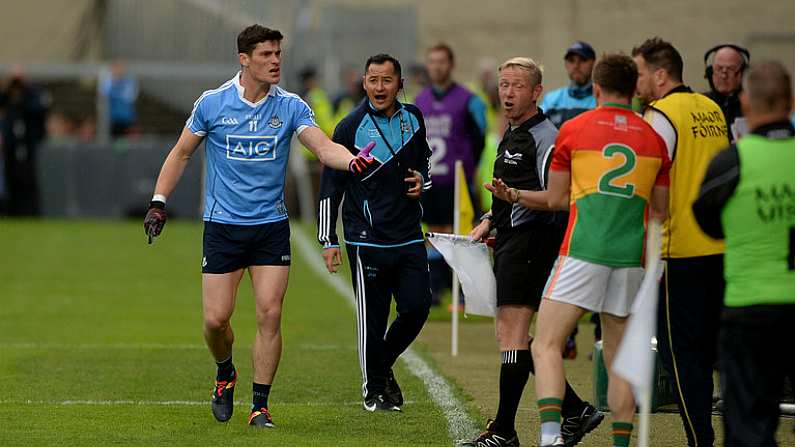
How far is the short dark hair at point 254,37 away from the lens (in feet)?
28.5

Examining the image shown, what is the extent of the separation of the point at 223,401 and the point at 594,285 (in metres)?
2.70

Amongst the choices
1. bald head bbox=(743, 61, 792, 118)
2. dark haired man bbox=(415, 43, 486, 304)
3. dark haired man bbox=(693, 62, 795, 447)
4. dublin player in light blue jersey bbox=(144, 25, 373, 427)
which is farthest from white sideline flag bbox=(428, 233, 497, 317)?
dark haired man bbox=(415, 43, 486, 304)

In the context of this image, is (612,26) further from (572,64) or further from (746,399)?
(746,399)

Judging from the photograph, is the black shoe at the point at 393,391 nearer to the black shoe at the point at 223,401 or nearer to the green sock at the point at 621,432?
the black shoe at the point at 223,401

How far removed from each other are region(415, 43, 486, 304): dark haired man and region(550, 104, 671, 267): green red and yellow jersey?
7.10 metres

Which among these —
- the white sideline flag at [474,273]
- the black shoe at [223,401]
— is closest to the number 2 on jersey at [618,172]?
the white sideline flag at [474,273]

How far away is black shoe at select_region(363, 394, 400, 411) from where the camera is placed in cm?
932

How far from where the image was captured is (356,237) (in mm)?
9383

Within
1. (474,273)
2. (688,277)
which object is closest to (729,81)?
(474,273)

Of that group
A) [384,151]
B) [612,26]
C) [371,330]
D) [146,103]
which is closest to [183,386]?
[371,330]

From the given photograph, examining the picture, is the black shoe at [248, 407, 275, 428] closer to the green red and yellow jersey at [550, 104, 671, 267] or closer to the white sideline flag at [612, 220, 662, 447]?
the green red and yellow jersey at [550, 104, 671, 267]

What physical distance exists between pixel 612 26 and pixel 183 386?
260 inches

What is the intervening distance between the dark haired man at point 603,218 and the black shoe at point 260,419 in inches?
79.4

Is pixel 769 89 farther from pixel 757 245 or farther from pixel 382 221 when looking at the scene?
pixel 382 221
